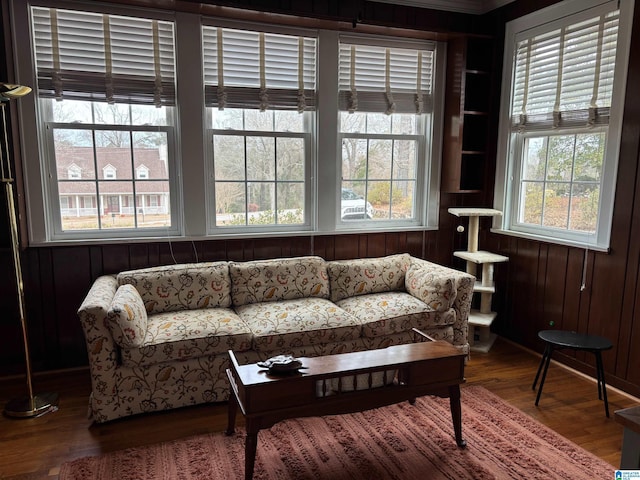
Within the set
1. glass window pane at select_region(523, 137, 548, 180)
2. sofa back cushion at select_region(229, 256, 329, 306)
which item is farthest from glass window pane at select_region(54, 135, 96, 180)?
glass window pane at select_region(523, 137, 548, 180)

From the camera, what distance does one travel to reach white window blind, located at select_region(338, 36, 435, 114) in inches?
148

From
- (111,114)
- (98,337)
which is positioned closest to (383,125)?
(111,114)

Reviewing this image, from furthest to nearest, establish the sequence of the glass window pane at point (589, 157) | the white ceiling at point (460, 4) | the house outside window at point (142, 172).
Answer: the white ceiling at point (460, 4)
the house outside window at point (142, 172)
the glass window pane at point (589, 157)

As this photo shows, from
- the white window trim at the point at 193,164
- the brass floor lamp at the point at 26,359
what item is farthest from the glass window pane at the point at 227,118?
the brass floor lamp at the point at 26,359

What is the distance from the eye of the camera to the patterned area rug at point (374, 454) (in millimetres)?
2164

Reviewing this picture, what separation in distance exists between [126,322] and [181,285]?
67cm

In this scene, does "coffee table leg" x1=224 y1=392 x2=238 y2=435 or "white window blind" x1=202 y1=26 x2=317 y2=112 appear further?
"white window blind" x1=202 y1=26 x2=317 y2=112

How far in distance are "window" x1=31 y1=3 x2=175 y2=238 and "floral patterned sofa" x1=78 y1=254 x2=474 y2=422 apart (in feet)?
Result: 1.88

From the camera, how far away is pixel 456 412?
7.72ft

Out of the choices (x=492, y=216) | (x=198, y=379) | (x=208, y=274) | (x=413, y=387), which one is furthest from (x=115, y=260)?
(x=492, y=216)

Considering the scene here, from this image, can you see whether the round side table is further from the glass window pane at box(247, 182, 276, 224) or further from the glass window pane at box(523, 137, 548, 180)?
the glass window pane at box(247, 182, 276, 224)

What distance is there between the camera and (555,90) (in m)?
3.40

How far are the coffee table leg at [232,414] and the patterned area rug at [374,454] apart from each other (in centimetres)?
4

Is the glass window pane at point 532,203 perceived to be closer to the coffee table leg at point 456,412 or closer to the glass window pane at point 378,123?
the glass window pane at point 378,123
